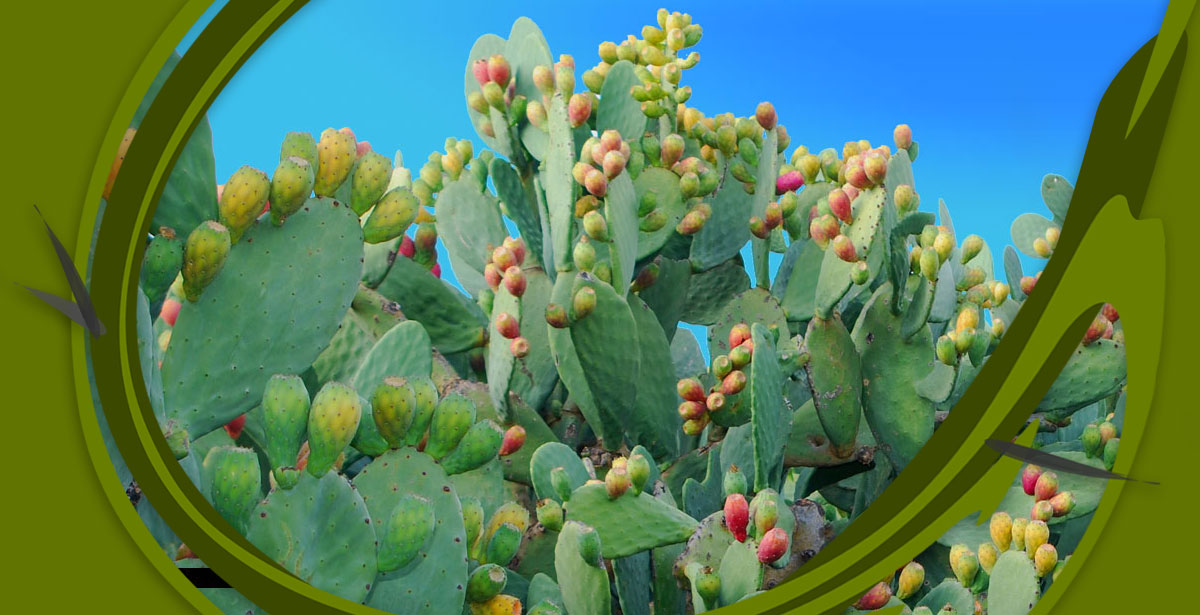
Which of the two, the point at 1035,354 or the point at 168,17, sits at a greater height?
the point at 168,17

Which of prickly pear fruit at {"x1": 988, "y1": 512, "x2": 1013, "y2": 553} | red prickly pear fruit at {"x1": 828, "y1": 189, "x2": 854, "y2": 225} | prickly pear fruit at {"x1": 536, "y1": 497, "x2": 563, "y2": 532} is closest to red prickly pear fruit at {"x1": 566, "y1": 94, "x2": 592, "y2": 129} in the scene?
red prickly pear fruit at {"x1": 828, "y1": 189, "x2": 854, "y2": 225}

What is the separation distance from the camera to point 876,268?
6.08ft

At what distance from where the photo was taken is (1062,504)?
1509mm

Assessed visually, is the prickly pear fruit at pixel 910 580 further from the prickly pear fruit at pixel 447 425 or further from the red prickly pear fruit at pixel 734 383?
the prickly pear fruit at pixel 447 425

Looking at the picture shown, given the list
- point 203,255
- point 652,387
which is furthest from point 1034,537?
point 203,255

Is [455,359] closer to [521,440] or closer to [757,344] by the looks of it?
[521,440]

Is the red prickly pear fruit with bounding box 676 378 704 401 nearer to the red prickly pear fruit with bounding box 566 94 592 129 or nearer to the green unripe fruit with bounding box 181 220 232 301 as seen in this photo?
the red prickly pear fruit with bounding box 566 94 592 129

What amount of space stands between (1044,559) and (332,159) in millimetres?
1009

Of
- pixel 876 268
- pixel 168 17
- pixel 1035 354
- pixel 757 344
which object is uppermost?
pixel 876 268

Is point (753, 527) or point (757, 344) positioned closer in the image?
point (753, 527)

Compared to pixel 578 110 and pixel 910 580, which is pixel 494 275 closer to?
pixel 578 110

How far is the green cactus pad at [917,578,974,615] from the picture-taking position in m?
1.48

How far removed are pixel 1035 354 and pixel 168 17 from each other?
97cm

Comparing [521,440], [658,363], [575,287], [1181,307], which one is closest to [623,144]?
[575,287]
